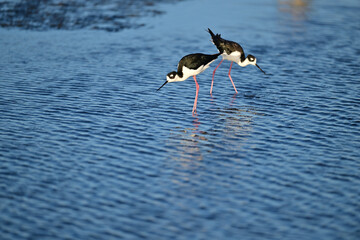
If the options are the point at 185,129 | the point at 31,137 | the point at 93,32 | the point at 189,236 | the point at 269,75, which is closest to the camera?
the point at 189,236

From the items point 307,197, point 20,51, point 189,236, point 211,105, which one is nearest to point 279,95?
point 211,105

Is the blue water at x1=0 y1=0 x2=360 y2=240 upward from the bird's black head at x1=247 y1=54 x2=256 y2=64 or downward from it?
downward

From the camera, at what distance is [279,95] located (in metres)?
13.1

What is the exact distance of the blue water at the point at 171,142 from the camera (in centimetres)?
717

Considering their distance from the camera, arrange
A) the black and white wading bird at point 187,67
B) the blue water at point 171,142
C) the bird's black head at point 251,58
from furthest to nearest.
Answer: the bird's black head at point 251,58, the black and white wading bird at point 187,67, the blue water at point 171,142

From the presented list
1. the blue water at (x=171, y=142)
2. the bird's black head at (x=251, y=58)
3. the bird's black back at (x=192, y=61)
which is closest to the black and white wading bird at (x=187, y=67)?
the bird's black back at (x=192, y=61)

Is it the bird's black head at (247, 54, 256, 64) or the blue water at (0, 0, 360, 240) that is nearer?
the blue water at (0, 0, 360, 240)

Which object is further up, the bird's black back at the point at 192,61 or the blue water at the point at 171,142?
the bird's black back at the point at 192,61

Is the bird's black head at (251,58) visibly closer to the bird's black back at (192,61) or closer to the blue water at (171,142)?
the blue water at (171,142)

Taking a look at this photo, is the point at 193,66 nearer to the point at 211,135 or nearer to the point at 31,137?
the point at 211,135

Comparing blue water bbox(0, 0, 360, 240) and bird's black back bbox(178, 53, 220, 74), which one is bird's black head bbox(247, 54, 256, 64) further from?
bird's black back bbox(178, 53, 220, 74)

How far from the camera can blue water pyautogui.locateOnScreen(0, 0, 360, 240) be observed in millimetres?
7172

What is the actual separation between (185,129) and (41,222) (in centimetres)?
437

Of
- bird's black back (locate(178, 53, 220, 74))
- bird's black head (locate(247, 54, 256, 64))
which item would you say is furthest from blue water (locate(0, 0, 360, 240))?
bird's black back (locate(178, 53, 220, 74))
